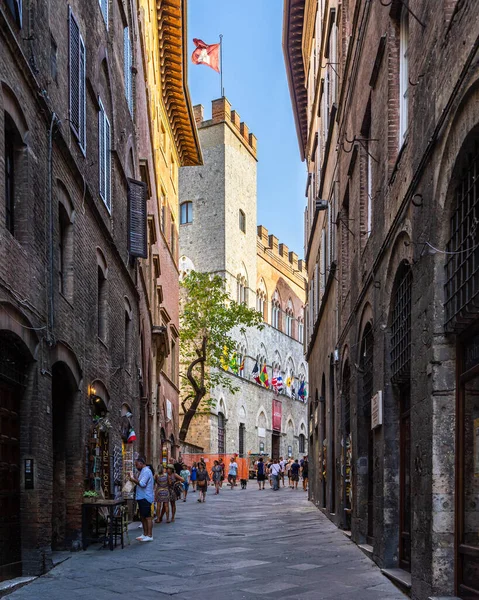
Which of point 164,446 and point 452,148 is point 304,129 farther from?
point 452,148

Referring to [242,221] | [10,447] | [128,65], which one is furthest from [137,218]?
[242,221]

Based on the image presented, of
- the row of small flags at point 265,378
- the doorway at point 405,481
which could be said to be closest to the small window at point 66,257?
the doorway at point 405,481

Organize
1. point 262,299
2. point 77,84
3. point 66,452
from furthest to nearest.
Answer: point 262,299 → point 77,84 → point 66,452

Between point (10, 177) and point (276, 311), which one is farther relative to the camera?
point (276, 311)

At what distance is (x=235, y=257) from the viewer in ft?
179

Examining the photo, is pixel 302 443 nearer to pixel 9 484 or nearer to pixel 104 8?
pixel 104 8

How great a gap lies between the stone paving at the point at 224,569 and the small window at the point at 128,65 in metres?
10.0

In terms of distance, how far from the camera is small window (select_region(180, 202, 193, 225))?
54312mm

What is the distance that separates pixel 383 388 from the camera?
34.2 ft

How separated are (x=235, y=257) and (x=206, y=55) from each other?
1261cm

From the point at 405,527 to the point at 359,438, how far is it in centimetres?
345

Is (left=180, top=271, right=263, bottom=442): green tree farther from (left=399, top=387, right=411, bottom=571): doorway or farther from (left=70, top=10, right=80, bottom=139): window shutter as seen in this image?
(left=399, top=387, right=411, bottom=571): doorway

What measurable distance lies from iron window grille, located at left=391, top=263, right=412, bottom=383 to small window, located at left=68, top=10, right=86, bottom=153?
5.49 m

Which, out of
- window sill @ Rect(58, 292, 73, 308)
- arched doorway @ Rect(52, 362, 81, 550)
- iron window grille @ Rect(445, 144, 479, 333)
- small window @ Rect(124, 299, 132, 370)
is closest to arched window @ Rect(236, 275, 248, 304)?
small window @ Rect(124, 299, 132, 370)
